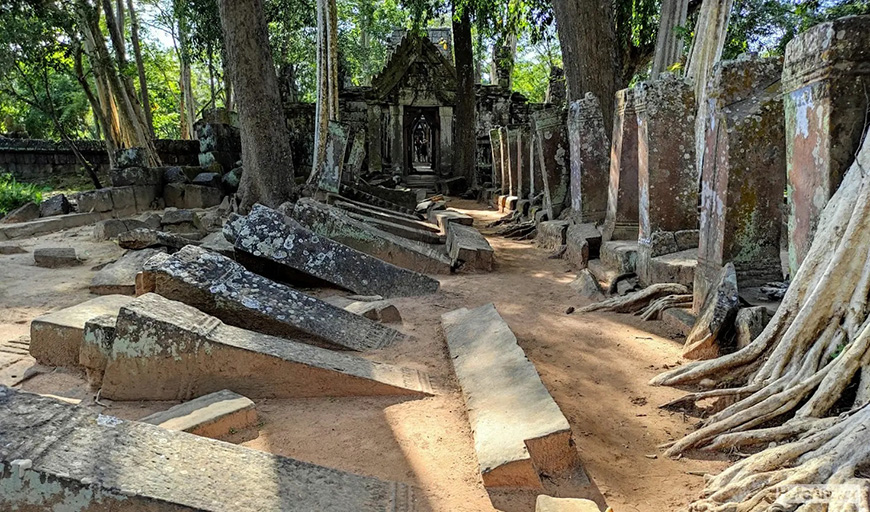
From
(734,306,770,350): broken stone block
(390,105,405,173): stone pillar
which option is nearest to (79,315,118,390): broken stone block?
(734,306,770,350): broken stone block

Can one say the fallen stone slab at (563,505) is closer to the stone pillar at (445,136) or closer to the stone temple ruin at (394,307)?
the stone temple ruin at (394,307)

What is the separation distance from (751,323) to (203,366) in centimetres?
298

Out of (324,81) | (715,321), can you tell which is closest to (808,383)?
(715,321)

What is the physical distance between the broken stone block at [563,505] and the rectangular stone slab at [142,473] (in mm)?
446

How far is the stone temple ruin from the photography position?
183cm

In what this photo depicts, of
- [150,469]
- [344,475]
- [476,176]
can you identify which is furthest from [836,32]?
[476,176]

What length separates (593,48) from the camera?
819 cm

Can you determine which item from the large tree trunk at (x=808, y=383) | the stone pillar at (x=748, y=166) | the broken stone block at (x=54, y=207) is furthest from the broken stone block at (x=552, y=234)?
the broken stone block at (x=54, y=207)

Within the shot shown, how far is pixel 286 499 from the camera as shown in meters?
1.81

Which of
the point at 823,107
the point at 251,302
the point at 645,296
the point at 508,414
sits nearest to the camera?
the point at 508,414

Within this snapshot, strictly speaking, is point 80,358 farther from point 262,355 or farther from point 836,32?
point 836,32

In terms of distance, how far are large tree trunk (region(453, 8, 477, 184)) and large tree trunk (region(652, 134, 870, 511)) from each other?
14562mm

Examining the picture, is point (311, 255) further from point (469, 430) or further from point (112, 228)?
point (112, 228)

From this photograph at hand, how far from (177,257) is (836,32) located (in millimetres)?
3769
